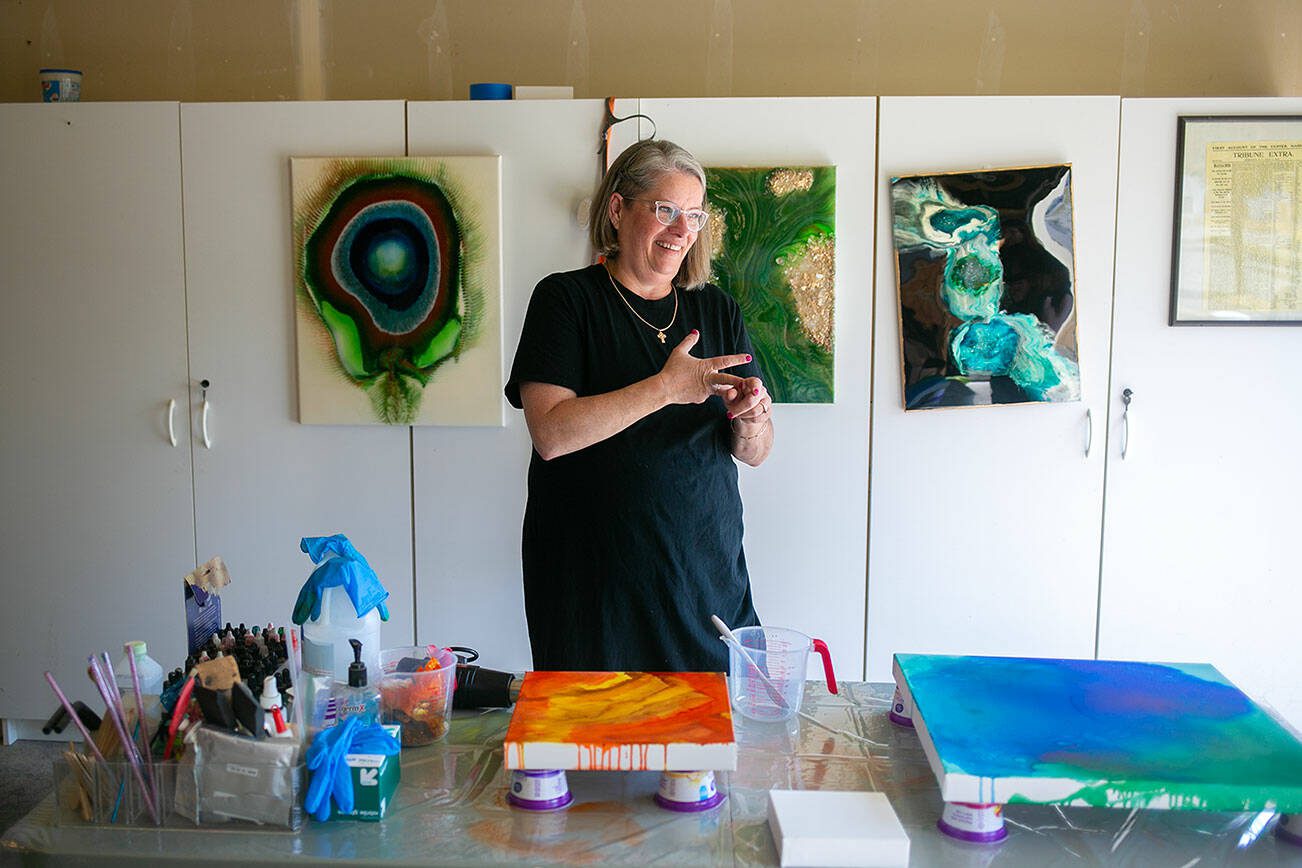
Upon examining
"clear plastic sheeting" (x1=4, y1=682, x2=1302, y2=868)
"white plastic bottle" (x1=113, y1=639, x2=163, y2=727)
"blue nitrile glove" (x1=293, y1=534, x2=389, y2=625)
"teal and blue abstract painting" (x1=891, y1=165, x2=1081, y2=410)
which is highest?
"teal and blue abstract painting" (x1=891, y1=165, x2=1081, y2=410)

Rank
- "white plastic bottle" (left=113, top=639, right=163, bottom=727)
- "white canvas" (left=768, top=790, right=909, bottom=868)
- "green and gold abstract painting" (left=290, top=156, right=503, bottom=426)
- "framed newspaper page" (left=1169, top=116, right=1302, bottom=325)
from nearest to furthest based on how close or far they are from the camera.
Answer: "white canvas" (left=768, top=790, right=909, bottom=868) → "white plastic bottle" (left=113, top=639, right=163, bottom=727) → "framed newspaper page" (left=1169, top=116, right=1302, bottom=325) → "green and gold abstract painting" (left=290, top=156, right=503, bottom=426)

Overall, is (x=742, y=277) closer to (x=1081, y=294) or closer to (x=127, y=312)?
(x=1081, y=294)

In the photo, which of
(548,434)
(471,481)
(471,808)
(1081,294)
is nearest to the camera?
(471,808)

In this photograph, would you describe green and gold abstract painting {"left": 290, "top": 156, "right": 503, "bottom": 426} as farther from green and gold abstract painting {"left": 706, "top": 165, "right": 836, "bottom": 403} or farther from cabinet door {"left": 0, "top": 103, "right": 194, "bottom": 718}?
green and gold abstract painting {"left": 706, "top": 165, "right": 836, "bottom": 403}

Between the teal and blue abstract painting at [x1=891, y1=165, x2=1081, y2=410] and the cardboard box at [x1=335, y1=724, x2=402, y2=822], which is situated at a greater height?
the teal and blue abstract painting at [x1=891, y1=165, x2=1081, y2=410]

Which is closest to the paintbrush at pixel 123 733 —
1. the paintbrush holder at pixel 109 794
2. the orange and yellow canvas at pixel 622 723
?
the paintbrush holder at pixel 109 794

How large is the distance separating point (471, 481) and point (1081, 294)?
1.67 metres

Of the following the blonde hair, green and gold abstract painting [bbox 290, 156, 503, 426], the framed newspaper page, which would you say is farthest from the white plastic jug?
the framed newspaper page

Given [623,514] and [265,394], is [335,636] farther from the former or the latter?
[265,394]

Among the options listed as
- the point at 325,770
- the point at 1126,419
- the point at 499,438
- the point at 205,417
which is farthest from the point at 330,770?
the point at 1126,419

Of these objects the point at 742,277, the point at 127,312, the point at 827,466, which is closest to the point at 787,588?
the point at 827,466

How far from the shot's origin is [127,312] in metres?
2.81

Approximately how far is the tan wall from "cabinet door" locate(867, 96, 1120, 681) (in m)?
0.46

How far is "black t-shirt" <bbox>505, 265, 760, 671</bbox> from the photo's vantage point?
1.78 m
